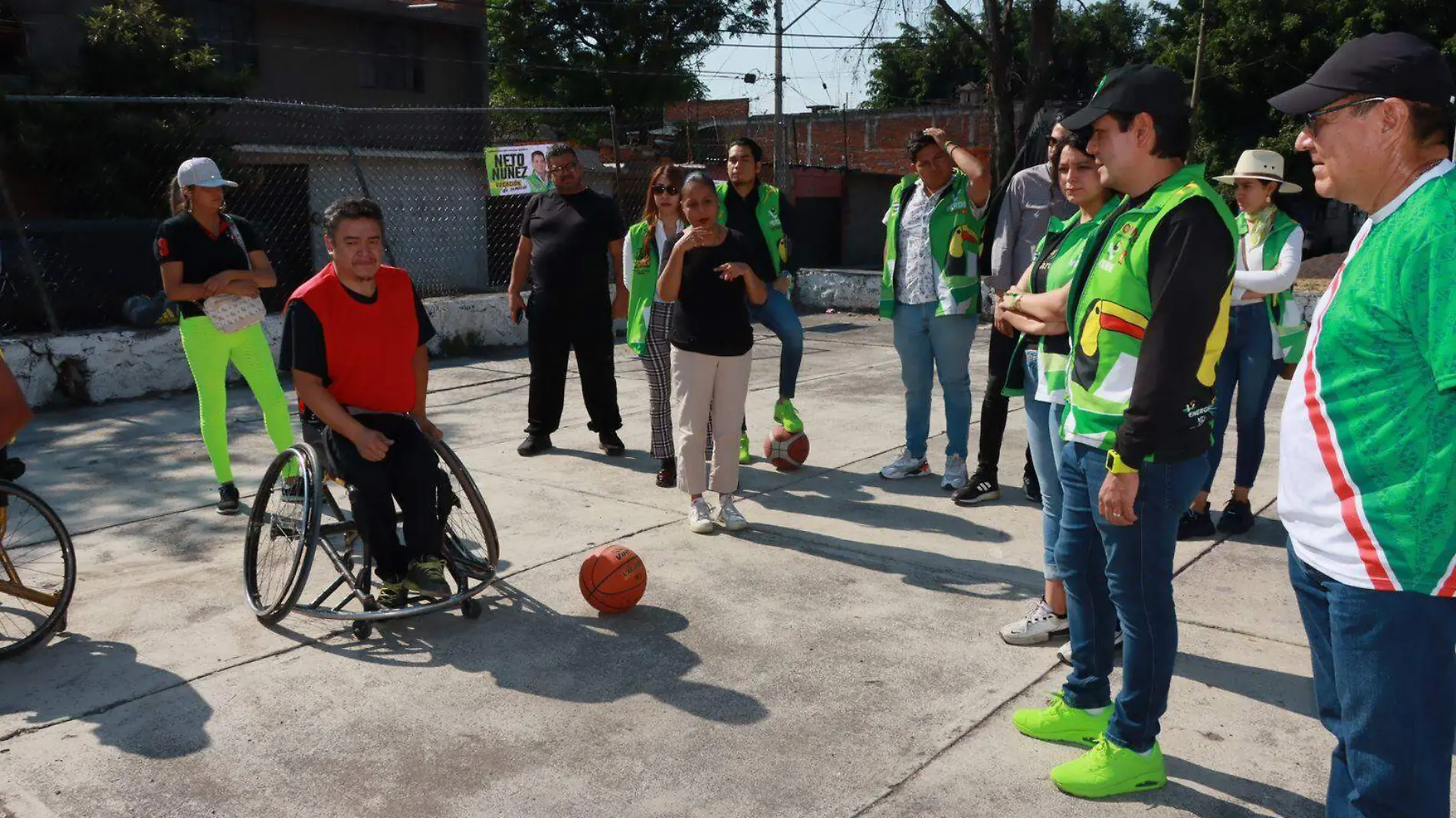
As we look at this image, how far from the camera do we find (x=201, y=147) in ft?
55.3

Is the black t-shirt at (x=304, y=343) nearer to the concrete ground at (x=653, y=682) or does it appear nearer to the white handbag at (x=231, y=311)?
the concrete ground at (x=653, y=682)

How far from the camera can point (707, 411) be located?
5.43 m

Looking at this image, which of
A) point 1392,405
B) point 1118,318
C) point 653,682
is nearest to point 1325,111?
point 1392,405

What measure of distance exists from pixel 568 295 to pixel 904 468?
229 centimetres

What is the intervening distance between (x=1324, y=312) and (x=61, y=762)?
3.47 metres

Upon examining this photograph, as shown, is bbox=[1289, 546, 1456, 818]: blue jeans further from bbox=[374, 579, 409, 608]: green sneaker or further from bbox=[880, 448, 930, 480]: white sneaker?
bbox=[880, 448, 930, 480]: white sneaker

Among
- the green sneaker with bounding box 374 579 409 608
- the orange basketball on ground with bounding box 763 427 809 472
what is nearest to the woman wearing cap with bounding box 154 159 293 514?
the green sneaker with bounding box 374 579 409 608

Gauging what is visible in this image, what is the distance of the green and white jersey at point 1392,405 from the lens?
6.40 ft

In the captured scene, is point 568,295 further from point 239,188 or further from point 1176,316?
point 239,188

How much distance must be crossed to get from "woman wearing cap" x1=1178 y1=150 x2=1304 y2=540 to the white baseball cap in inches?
190

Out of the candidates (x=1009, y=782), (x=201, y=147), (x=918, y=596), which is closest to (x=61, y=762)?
(x=1009, y=782)

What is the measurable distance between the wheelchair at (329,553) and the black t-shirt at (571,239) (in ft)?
8.39

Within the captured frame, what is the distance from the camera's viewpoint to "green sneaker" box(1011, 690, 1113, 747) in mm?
3311

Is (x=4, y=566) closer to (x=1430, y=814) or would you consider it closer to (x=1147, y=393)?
(x=1147, y=393)
